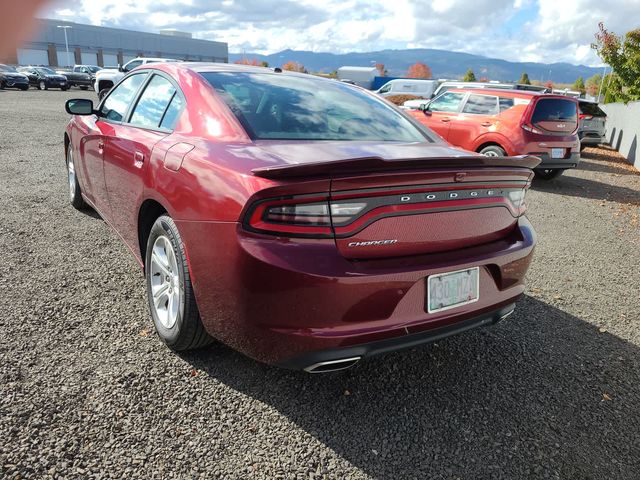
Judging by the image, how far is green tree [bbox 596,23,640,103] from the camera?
17.0 m

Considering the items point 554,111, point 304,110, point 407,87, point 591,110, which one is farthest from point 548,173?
point 407,87

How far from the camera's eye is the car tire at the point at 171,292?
97.9 inches

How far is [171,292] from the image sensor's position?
8.95 ft

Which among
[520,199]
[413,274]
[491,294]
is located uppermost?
[520,199]

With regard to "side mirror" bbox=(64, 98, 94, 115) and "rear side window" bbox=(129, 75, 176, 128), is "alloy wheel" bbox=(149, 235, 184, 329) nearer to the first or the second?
"rear side window" bbox=(129, 75, 176, 128)

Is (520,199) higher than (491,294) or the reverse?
higher

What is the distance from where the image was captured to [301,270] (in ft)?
6.47

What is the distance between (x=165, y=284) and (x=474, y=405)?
5.92ft

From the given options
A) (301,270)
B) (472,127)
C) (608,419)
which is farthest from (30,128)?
(608,419)

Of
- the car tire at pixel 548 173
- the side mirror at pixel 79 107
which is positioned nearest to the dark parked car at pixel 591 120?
the car tire at pixel 548 173

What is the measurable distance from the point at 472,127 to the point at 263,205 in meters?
8.16

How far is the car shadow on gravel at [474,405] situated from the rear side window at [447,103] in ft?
24.5

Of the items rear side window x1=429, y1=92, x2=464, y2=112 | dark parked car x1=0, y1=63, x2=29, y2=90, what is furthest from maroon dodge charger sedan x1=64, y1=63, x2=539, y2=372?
dark parked car x1=0, y1=63, x2=29, y2=90

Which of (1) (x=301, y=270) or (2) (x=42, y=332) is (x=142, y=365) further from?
(1) (x=301, y=270)
